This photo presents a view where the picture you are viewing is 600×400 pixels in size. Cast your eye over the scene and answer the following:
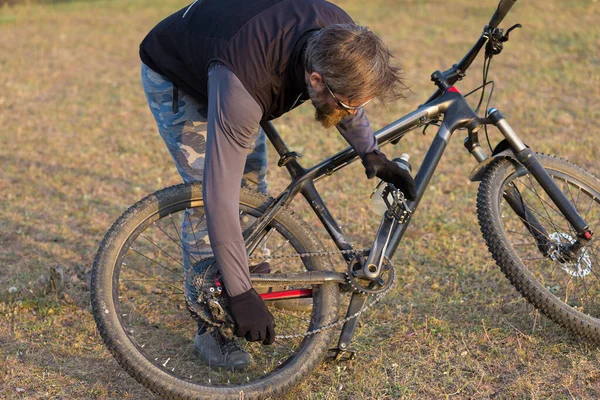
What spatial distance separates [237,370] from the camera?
358cm

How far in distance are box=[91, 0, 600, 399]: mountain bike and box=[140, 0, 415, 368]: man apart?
0.61 ft

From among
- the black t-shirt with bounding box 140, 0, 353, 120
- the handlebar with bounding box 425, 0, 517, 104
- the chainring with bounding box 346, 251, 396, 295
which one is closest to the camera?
the black t-shirt with bounding box 140, 0, 353, 120

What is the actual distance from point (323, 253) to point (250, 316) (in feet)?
1.73

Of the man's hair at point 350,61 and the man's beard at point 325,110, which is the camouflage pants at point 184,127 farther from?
the man's hair at point 350,61

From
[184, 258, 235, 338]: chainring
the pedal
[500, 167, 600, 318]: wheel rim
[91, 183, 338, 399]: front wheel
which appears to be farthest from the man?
[500, 167, 600, 318]: wheel rim

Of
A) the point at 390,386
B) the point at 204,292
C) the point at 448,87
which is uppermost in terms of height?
the point at 448,87

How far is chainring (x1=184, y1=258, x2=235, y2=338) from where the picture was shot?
10.4ft

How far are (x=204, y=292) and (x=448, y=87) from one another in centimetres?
153

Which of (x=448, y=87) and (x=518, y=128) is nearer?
(x=448, y=87)

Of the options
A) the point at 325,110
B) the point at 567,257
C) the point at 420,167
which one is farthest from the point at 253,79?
the point at 567,257

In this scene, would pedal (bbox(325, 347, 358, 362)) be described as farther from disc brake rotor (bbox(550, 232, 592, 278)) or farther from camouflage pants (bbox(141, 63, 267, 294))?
disc brake rotor (bbox(550, 232, 592, 278))

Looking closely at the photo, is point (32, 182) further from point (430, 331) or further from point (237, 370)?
point (430, 331)

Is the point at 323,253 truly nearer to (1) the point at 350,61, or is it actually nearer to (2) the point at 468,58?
(1) the point at 350,61

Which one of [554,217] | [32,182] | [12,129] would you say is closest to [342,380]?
[554,217]
